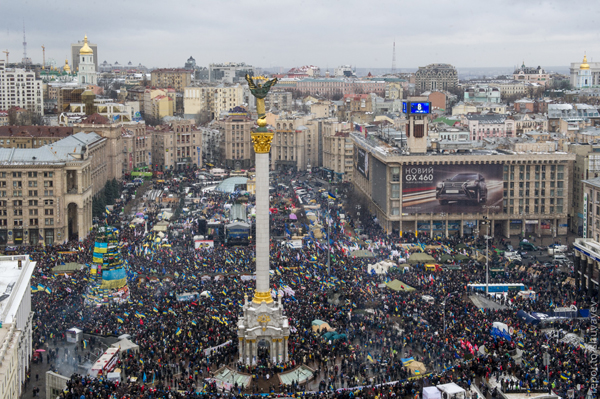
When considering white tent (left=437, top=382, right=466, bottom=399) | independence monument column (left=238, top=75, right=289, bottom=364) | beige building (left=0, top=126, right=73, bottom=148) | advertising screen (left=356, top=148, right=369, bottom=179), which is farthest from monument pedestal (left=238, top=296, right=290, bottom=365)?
beige building (left=0, top=126, right=73, bottom=148)

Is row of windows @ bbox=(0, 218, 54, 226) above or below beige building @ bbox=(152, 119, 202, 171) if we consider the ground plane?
below

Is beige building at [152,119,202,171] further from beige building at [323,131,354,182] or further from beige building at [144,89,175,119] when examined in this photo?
beige building at [144,89,175,119]

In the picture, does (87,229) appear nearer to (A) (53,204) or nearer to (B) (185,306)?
(A) (53,204)

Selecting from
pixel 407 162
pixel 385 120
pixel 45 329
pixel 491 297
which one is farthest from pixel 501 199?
Answer: pixel 385 120

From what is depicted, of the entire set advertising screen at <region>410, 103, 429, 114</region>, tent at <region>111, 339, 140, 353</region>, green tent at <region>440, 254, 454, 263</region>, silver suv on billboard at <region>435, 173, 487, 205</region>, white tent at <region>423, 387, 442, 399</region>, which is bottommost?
white tent at <region>423, 387, 442, 399</region>

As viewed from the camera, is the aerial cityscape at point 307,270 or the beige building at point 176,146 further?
the beige building at point 176,146

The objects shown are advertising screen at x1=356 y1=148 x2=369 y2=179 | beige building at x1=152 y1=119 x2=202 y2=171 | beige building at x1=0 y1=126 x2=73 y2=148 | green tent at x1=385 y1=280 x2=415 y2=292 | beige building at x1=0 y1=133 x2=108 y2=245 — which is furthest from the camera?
beige building at x1=152 y1=119 x2=202 y2=171

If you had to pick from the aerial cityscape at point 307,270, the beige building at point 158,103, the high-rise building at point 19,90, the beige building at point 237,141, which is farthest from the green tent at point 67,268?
the beige building at point 158,103

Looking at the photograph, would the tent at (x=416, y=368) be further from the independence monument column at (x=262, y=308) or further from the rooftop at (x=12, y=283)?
the rooftop at (x=12, y=283)
